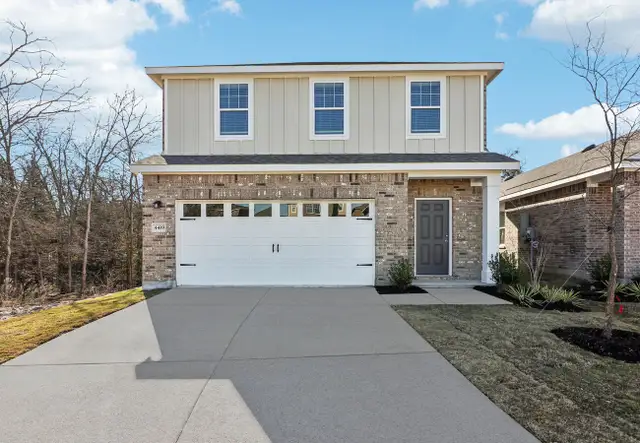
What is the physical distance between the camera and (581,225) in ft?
35.3

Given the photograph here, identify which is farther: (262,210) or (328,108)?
(328,108)

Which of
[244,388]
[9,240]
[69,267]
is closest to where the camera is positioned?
[244,388]

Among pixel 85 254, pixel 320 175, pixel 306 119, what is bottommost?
pixel 85 254

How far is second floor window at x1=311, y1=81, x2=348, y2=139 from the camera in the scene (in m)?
10.7

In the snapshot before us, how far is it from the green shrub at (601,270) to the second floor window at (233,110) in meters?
9.44

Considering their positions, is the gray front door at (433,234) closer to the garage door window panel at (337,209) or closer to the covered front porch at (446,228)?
the covered front porch at (446,228)

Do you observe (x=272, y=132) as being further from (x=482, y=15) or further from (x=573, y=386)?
(x=573, y=386)

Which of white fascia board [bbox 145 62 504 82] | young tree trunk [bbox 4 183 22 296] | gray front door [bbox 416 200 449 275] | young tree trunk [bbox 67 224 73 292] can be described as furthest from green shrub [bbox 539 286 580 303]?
young tree trunk [bbox 67 224 73 292]

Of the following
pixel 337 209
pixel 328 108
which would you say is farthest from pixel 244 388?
pixel 328 108

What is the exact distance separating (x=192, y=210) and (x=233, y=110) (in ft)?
9.75

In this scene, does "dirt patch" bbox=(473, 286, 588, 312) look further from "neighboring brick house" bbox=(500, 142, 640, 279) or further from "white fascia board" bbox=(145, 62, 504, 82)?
"white fascia board" bbox=(145, 62, 504, 82)

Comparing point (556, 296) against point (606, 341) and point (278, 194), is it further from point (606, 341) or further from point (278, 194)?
point (278, 194)

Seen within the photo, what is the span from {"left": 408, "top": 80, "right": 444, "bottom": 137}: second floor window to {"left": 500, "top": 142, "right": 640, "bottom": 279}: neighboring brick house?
3.66 m

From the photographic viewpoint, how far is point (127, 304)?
8.17 m
